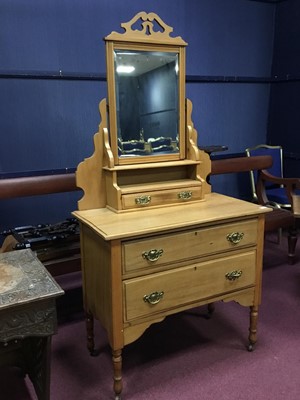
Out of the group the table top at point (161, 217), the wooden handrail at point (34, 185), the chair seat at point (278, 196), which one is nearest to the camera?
the table top at point (161, 217)

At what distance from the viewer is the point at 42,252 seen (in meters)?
2.24

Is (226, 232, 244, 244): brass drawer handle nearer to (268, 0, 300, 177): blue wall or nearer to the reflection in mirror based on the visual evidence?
the reflection in mirror

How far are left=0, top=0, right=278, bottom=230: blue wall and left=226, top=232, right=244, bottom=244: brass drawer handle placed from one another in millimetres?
1799

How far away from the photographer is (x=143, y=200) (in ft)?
6.03

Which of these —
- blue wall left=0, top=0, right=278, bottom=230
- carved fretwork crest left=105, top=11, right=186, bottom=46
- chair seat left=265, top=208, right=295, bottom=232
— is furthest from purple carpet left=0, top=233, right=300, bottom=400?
carved fretwork crest left=105, top=11, right=186, bottom=46

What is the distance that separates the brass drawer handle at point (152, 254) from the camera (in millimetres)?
1618

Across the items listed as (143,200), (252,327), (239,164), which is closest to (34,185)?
(143,200)

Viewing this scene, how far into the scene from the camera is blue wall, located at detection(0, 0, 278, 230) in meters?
2.84

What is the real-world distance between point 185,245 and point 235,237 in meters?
0.29

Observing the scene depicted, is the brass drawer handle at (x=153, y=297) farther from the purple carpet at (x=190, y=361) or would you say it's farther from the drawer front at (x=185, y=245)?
the purple carpet at (x=190, y=361)

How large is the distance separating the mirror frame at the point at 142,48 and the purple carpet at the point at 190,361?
1.06 meters

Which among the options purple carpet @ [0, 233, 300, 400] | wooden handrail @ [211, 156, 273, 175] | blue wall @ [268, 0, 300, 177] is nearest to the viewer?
purple carpet @ [0, 233, 300, 400]

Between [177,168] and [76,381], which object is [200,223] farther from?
[76,381]

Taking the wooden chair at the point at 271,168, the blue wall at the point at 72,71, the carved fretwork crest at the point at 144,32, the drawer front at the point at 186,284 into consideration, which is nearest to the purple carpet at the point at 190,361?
the drawer front at the point at 186,284
